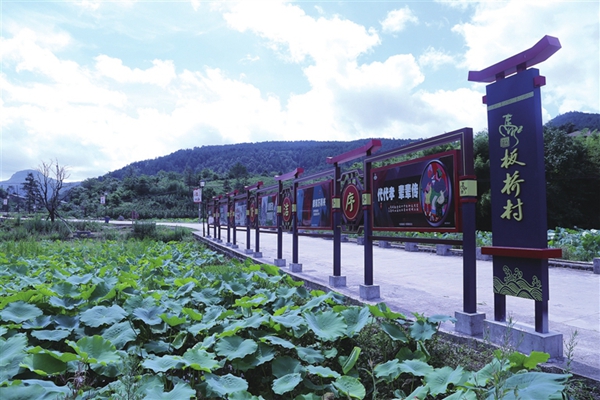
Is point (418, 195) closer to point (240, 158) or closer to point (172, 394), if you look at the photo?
point (172, 394)

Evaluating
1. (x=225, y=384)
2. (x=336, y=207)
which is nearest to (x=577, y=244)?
(x=336, y=207)

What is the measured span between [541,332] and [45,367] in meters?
3.01

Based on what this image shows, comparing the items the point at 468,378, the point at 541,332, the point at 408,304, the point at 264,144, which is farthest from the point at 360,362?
the point at 264,144

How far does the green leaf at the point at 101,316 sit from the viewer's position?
95.6 inches

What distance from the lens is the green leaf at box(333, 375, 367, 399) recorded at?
1.73 meters

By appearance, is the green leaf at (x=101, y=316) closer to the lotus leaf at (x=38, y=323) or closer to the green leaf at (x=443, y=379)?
the lotus leaf at (x=38, y=323)

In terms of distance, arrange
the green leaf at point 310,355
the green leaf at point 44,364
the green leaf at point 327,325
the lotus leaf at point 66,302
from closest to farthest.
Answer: the green leaf at point 44,364
the green leaf at point 310,355
the green leaf at point 327,325
the lotus leaf at point 66,302

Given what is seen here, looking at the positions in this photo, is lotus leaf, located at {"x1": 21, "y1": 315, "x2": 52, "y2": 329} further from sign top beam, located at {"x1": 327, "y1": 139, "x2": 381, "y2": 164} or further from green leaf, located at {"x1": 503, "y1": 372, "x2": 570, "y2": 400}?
sign top beam, located at {"x1": 327, "y1": 139, "x2": 381, "y2": 164}

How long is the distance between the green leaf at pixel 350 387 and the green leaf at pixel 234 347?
0.47 m

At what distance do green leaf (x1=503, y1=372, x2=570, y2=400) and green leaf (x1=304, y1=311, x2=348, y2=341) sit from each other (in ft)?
2.82

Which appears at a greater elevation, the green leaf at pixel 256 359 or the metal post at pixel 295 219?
the metal post at pixel 295 219

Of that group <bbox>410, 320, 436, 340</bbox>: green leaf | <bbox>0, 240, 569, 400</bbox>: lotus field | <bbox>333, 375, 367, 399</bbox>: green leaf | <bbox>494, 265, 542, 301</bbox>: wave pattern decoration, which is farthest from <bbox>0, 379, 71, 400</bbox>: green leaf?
<bbox>494, 265, 542, 301</bbox>: wave pattern decoration

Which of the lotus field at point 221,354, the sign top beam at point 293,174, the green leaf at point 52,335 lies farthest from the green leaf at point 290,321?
the sign top beam at point 293,174

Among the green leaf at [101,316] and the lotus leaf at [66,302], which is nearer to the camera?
the green leaf at [101,316]
